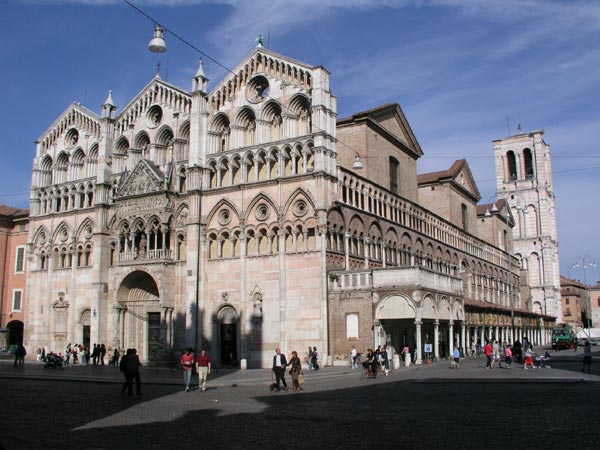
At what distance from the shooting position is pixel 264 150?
38469mm

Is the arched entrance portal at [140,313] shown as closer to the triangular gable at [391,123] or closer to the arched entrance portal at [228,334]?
the arched entrance portal at [228,334]

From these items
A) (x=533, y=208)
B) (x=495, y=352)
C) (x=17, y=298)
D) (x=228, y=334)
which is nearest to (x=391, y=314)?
(x=495, y=352)

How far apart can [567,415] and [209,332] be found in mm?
26808

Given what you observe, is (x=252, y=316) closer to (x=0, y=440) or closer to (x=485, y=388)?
(x=485, y=388)

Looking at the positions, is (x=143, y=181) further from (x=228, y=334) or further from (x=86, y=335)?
(x=228, y=334)

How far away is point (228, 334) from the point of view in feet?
125

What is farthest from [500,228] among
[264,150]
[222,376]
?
[222,376]

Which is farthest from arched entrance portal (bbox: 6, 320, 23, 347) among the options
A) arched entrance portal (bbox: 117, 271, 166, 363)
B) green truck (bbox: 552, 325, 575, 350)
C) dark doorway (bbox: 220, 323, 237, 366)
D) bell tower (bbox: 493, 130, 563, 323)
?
bell tower (bbox: 493, 130, 563, 323)

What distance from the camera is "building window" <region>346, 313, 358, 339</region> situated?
34.8 metres

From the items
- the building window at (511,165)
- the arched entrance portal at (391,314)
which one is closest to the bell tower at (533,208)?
the building window at (511,165)

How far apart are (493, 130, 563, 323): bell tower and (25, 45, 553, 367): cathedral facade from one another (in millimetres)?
46479

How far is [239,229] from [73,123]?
807 inches

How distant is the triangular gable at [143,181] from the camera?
42319 mm

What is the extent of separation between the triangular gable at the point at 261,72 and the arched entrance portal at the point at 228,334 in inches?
561
